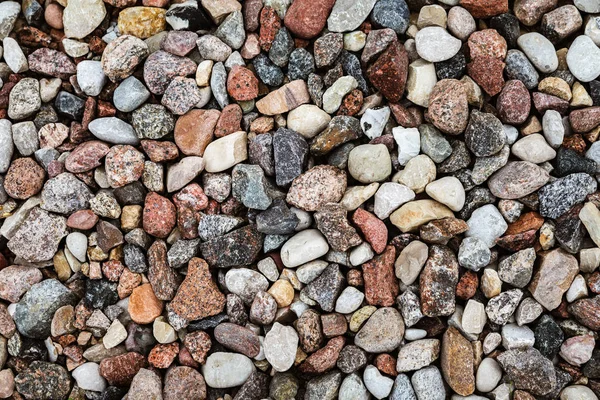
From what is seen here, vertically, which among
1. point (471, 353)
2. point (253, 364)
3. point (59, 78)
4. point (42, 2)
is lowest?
point (253, 364)

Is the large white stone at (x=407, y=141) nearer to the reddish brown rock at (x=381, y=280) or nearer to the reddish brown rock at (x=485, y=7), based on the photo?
the reddish brown rock at (x=381, y=280)

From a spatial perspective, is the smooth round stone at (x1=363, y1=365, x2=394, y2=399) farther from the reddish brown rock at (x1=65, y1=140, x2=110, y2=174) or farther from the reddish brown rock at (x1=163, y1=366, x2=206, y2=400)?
the reddish brown rock at (x1=65, y1=140, x2=110, y2=174)

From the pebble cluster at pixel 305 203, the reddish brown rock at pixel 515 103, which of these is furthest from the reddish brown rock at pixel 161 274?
the reddish brown rock at pixel 515 103

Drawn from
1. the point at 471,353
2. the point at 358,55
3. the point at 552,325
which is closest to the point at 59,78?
the point at 358,55

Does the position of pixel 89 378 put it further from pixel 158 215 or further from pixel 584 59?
pixel 584 59

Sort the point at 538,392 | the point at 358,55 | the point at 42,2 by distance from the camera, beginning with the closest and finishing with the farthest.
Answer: the point at 538,392
the point at 358,55
the point at 42,2

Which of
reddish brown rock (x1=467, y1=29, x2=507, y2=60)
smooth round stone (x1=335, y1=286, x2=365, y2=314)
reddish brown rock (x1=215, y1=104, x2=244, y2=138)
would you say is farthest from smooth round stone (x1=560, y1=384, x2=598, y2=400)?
reddish brown rock (x1=215, y1=104, x2=244, y2=138)

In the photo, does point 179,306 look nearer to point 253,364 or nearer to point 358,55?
point 253,364
